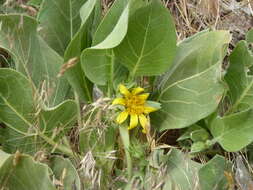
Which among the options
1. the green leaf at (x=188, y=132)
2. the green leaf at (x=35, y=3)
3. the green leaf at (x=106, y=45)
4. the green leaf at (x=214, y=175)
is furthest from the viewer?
the green leaf at (x=35, y=3)

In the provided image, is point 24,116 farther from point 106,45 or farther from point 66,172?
point 106,45

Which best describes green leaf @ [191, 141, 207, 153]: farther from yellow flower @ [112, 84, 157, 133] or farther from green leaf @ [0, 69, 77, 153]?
green leaf @ [0, 69, 77, 153]

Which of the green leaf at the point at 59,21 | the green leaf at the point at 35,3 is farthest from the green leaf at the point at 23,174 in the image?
the green leaf at the point at 35,3

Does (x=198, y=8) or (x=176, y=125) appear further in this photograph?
(x=198, y=8)

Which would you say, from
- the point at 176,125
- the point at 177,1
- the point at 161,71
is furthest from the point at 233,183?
the point at 177,1

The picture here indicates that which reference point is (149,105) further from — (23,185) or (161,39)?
(23,185)

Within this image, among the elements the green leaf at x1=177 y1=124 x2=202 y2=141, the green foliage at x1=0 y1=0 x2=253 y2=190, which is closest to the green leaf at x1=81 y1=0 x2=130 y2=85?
the green foliage at x1=0 y1=0 x2=253 y2=190

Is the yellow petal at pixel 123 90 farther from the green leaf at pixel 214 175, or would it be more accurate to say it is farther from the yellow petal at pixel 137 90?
the green leaf at pixel 214 175
